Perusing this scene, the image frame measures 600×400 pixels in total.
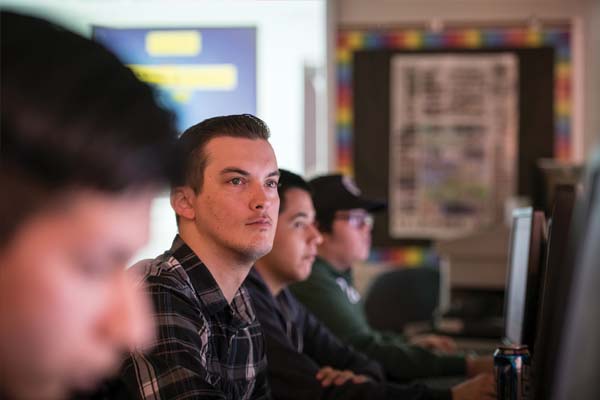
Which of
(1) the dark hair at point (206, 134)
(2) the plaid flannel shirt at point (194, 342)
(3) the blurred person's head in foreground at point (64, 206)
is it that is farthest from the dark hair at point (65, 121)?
(1) the dark hair at point (206, 134)

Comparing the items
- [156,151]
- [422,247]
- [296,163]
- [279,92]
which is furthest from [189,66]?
[156,151]

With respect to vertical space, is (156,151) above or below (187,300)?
above

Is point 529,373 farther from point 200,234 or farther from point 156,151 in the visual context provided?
point 156,151

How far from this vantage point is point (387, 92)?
457 centimetres

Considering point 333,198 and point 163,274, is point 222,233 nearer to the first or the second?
point 163,274

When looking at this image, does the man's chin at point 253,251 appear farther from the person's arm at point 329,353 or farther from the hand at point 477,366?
the hand at point 477,366

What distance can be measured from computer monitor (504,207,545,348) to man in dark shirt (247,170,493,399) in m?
0.17

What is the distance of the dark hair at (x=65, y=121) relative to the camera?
460mm

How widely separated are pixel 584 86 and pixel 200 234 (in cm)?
349

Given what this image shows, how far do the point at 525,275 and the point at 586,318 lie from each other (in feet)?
3.38

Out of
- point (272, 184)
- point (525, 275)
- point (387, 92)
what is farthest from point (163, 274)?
point (387, 92)

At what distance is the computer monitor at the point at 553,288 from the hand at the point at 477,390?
47 cm

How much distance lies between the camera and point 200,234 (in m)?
1.43

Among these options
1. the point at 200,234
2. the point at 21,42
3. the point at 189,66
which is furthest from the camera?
the point at 189,66
